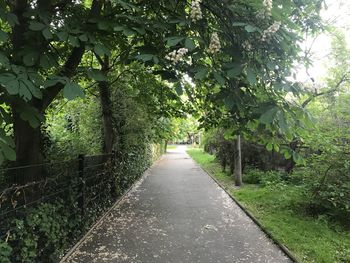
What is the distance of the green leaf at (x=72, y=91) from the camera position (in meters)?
2.70

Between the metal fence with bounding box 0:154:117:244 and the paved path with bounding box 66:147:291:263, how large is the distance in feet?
1.90

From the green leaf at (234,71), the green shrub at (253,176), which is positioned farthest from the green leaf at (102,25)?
the green shrub at (253,176)

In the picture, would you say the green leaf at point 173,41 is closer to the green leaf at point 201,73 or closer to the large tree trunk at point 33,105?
the green leaf at point 201,73

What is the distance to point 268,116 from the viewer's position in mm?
3039

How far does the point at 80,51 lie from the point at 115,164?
18.3 ft

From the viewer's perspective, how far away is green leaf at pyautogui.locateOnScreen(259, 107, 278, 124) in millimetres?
3025

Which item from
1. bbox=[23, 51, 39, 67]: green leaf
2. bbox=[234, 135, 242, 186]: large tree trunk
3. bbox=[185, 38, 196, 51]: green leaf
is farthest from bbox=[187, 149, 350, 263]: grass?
bbox=[23, 51, 39, 67]: green leaf

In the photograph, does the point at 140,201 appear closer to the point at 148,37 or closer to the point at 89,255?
the point at 89,255

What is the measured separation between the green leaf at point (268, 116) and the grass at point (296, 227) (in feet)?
10.7

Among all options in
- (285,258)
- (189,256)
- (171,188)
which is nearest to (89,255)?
(189,256)

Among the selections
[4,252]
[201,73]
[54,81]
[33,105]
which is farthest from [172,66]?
[4,252]

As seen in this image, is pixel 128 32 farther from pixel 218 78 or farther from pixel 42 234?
pixel 42 234

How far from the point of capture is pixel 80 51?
4.66 m

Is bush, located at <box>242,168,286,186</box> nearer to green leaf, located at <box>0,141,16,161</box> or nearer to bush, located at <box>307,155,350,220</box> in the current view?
bush, located at <box>307,155,350,220</box>
